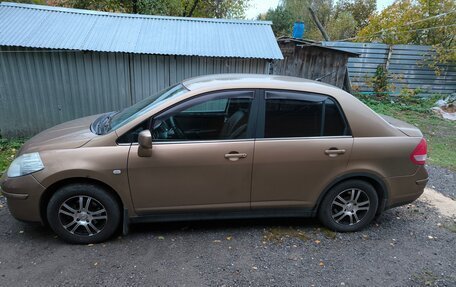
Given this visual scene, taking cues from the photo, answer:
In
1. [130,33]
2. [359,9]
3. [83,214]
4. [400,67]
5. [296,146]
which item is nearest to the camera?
[83,214]

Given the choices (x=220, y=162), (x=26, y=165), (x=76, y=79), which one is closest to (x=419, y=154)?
(x=220, y=162)

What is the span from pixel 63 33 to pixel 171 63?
226cm

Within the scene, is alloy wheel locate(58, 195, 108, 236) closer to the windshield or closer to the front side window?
the windshield

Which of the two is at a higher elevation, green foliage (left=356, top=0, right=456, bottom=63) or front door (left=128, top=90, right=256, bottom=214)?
green foliage (left=356, top=0, right=456, bottom=63)

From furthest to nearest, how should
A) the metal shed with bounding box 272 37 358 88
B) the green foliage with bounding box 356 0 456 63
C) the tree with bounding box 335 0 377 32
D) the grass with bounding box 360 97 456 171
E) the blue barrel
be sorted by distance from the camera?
the tree with bounding box 335 0 377 32 → the green foliage with bounding box 356 0 456 63 → the blue barrel → the metal shed with bounding box 272 37 358 88 → the grass with bounding box 360 97 456 171

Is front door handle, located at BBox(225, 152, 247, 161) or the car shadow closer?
front door handle, located at BBox(225, 152, 247, 161)

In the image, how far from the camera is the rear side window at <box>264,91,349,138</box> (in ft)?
10.7

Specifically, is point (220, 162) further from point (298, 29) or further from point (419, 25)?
point (419, 25)

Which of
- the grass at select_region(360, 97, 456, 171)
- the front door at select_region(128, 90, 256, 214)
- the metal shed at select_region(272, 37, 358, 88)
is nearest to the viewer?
the front door at select_region(128, 90, 256, 214)

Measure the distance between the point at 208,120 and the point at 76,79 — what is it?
448 centimetres

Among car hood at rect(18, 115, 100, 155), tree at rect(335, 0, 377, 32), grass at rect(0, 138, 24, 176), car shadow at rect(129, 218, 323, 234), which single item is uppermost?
tree at rect(335, 0, 377, 32)

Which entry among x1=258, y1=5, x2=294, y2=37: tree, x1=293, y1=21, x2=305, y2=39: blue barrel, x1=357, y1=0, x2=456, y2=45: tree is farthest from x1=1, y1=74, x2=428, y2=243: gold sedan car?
x1=258, y1=5, x2=294, y2=37: tree

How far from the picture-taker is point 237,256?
316 centimetres

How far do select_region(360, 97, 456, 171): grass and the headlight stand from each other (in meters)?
6.63
